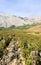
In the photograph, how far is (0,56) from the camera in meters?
60.3

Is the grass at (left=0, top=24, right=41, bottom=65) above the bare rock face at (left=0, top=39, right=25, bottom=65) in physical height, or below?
above

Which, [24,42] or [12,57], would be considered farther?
[24,42]

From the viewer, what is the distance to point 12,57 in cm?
5891

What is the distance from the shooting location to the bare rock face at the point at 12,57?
5786 cm

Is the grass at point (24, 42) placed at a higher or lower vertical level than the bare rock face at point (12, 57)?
higher

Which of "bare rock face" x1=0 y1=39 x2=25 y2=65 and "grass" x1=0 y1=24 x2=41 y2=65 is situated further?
"grass" x1=0 y1=24 x2=41 y2=65

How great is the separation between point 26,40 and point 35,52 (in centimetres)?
691

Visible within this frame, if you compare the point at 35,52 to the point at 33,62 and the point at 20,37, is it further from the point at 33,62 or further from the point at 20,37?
the point at 20,37

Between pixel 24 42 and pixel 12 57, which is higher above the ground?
pixel 24 42

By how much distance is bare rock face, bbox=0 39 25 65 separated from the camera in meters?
57.9

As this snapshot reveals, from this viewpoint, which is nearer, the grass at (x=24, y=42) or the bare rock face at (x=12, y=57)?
the bare rock face at (x=12, y=57)

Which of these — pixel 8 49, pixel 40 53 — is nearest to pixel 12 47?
pixel 8 49

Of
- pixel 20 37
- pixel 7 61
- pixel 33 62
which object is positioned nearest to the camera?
pixel 33 62

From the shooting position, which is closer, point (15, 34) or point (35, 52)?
point (35, 52)
